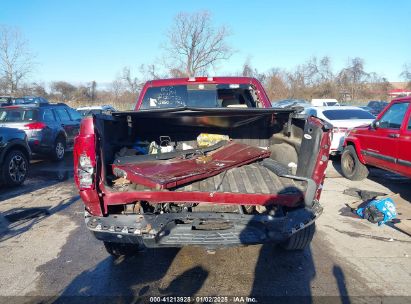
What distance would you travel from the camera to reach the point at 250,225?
10.2 feet

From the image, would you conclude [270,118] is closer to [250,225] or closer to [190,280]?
[250,225]

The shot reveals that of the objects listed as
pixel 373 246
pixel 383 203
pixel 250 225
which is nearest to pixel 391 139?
pixel 383 203

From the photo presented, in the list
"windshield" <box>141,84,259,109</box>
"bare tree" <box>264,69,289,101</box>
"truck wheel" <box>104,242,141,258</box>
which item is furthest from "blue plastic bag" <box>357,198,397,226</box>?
"bare tree" <box>264,69,289,101</box>

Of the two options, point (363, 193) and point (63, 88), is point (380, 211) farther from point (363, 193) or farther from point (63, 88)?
point (63, 88)

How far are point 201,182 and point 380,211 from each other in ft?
10.1

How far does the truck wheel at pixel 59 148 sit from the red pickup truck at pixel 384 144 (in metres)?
8.22

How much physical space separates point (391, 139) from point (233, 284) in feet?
14.9

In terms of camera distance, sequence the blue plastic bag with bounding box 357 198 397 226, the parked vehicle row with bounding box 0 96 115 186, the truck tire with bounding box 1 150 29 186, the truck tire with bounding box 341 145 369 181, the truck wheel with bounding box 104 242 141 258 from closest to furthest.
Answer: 1. the truck wheel with bounding box 104 242 141 258
2. the blue plastic bag with bounding box 357 198 397 226
3. the truck tire with bounding box 1 150 29 186
4. the parked vehicle row with bounding box 0 96 115 186
5. the truck tire with bounding box 341 145 369 181

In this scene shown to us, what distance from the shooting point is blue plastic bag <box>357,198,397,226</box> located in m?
4.98

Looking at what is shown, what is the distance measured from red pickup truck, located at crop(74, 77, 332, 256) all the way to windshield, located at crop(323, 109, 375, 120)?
6.00 metres

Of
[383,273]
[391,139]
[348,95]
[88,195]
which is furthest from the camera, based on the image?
[348,95]

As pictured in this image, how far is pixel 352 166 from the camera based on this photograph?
794 cm

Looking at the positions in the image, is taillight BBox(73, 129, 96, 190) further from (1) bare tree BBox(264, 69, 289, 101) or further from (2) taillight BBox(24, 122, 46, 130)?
(1) bare tree BBox(264, 69, 289, 101)

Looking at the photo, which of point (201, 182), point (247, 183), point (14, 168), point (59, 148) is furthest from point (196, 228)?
point (59, 148)
